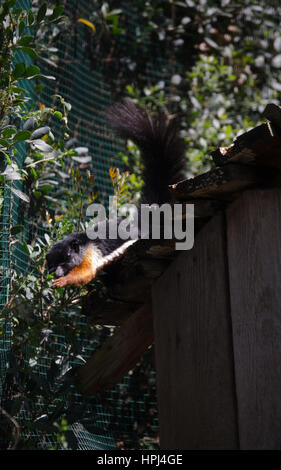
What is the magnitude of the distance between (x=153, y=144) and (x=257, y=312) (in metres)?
1.40

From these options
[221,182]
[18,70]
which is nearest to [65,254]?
[18,70]

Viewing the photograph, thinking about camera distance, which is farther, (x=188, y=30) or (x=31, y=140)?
(x=188, y=30)

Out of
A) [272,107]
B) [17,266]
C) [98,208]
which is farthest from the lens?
[98,208]

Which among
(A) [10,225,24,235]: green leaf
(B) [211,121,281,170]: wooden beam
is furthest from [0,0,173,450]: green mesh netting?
(B) [211,121,281,170]: wooden beam

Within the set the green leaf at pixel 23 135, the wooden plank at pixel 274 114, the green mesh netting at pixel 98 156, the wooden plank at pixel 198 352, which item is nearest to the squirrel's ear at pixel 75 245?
the green mesh netting at pixel 98 156

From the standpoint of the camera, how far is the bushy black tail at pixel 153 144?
291cm

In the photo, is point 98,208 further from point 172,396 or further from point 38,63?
point 172,396

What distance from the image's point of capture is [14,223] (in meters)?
3.00

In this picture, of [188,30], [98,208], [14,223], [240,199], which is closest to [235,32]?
[188,30]

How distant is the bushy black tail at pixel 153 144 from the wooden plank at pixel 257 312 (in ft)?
3.70

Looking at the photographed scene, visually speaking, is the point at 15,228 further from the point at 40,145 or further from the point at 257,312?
the point at 257,312

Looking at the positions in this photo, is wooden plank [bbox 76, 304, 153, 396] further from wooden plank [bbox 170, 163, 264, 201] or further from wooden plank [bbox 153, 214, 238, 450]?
wooden plank [bbox 170, 163, 264, 201]

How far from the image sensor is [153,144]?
9.77 feet

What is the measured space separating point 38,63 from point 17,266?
163 centimetres
